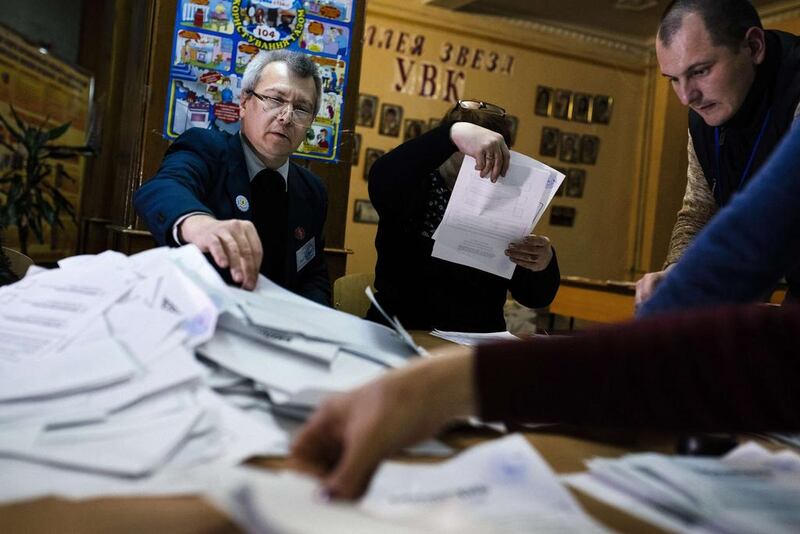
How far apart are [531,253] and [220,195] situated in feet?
2.63

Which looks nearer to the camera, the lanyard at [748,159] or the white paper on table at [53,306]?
the white paper on table at [53,306]

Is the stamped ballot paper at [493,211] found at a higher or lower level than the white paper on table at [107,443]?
higher

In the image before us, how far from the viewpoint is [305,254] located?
1973 mm

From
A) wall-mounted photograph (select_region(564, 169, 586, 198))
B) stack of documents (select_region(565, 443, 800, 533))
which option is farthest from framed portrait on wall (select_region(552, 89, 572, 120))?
stack of documents (select_region(565, 443, 800, 533))

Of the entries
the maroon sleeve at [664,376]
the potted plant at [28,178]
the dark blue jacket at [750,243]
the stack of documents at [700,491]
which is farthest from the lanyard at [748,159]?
the potted plant at [28,178]

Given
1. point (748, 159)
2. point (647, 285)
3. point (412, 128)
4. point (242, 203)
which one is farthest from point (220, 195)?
point (412, 128)

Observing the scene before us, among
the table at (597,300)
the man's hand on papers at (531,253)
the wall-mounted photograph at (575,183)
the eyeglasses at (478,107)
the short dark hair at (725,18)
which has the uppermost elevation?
the wall-mounted photograph at (575,183)

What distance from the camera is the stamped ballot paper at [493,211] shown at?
169cm

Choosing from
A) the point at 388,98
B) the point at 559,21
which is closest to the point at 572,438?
the point at 388,98

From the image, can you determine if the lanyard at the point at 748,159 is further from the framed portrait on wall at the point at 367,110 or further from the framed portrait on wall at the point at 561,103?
the framed portrait on wall at the point at 561,103

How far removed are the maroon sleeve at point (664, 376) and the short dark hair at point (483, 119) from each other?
5.48 ft

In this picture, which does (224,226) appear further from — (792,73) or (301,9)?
(301,9)

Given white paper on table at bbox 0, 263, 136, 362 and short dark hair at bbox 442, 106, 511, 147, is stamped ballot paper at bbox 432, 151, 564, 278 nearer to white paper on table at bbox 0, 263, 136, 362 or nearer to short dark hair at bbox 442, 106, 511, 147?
short dark hair at bbox 442, 106, 511, 147

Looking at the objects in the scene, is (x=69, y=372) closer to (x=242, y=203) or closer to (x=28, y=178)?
(x=242, y=203)
